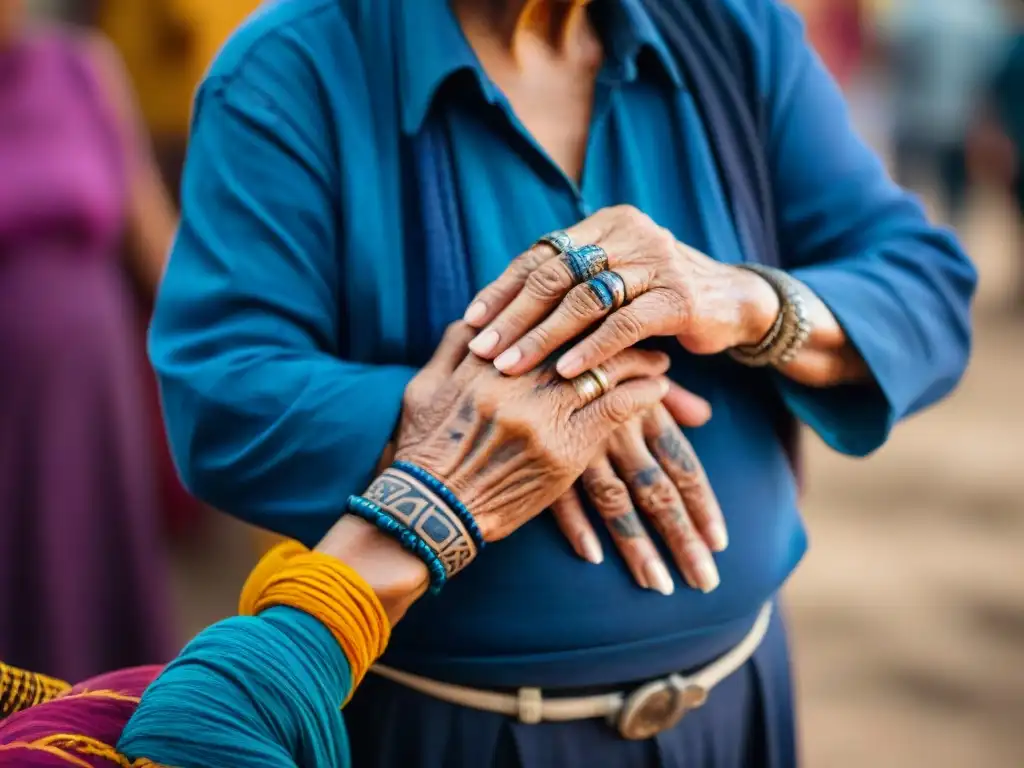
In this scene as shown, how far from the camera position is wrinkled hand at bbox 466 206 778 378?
41.1 inches

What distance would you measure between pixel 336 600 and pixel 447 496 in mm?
134

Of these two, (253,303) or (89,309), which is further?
(89,309)

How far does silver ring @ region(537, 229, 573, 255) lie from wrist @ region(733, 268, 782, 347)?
19 cm

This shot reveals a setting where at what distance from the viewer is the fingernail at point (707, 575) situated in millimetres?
1148

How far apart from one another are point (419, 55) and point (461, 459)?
415mm

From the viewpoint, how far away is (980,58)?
767 cm

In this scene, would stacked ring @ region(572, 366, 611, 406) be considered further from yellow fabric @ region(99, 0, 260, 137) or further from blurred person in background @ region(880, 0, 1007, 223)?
blurred person in background @ region(880, 0, 1007, 223)

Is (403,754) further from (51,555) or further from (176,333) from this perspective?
(51,555)

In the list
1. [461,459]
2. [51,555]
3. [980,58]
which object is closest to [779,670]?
[461,459]

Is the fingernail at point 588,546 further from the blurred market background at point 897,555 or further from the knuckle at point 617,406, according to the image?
the blurred market background at point 897,555

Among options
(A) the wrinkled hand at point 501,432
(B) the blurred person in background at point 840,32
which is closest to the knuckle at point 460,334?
(A) the wrinkled hand at point 501,432

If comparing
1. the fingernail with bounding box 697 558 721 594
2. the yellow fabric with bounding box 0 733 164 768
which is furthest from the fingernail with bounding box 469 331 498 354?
the yellow fabric with bounding box 0 733 164 768

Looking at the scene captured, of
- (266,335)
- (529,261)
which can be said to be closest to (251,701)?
(266,335)

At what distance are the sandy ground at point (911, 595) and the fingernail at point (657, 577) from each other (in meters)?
1.89
